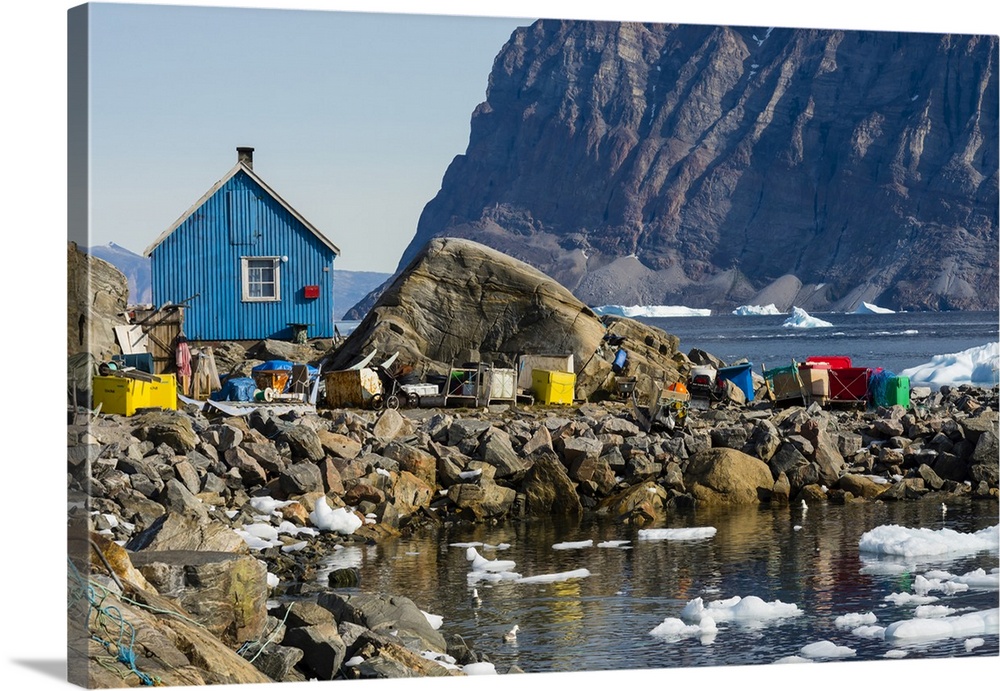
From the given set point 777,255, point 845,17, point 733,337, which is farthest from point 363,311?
point 777,255

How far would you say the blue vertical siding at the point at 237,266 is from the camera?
17.2 meters

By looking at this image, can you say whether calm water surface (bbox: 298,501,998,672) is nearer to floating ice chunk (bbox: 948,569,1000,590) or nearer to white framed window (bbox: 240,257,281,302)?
floating ice chunk (bbox: 948,569,1000,590)

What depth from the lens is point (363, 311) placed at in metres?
19.7

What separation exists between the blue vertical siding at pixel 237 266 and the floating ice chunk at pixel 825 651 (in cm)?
1080

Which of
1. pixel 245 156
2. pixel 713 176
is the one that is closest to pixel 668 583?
pixel 245 156

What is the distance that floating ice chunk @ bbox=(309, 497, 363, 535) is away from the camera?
35.2 ft

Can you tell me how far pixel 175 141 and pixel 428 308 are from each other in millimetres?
4122

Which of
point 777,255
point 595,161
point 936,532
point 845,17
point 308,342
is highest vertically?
point 595,161

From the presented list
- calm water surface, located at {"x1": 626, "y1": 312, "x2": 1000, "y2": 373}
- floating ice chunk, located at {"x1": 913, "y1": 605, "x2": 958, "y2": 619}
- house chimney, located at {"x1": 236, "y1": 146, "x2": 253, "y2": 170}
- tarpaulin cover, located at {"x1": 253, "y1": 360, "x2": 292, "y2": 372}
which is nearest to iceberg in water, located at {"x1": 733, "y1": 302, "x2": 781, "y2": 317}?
calm water surface, located at {"x1": 626, "y1": 312, "x2": 1000, "y2": 373}

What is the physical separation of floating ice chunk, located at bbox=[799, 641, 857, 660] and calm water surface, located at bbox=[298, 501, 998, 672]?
60 millimetres

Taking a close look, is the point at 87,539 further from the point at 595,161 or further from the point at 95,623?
the point at 595,161

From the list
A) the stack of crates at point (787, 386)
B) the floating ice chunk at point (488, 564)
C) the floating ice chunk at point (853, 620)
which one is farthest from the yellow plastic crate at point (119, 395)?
the stack of crates at point (787, 386)

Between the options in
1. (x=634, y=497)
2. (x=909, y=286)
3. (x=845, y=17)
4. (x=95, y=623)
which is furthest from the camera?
(x=909, y=286)

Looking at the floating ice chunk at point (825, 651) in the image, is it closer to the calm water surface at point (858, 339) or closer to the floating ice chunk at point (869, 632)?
the floating ice chunk at point (869, 632)
